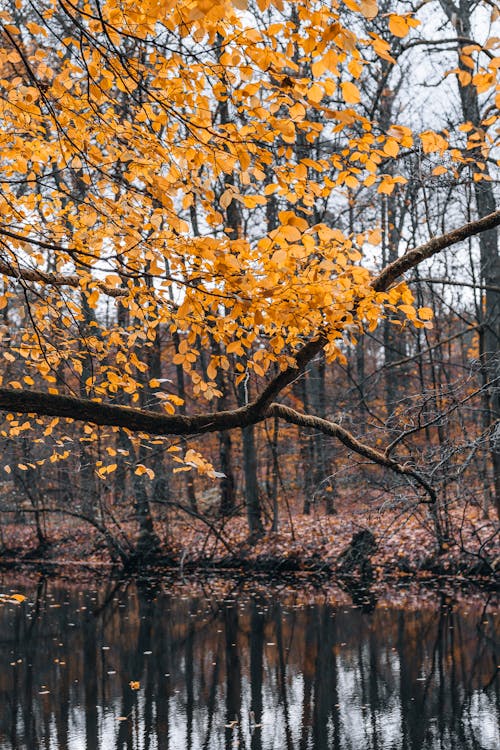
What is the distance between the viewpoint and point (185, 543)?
1617cm

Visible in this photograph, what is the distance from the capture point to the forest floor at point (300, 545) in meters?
12.6

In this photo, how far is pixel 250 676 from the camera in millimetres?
8352

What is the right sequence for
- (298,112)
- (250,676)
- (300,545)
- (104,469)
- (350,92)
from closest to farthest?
(350,92)
(298,112)
(104,469)
(250,676)
(300,545)

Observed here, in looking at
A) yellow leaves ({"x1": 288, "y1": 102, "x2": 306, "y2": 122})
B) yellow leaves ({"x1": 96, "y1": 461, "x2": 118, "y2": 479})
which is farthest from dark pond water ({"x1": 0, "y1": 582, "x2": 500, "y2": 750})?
yellow leaves ({"x1": 288, "y1": 102, "x2": 306, "y2": 122})

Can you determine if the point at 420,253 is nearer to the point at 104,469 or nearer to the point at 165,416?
the point at 165,416

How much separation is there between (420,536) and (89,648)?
266 inches

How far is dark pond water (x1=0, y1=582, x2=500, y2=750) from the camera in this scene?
21.6 feet

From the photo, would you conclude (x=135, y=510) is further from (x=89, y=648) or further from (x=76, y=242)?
(x=76, y=242)

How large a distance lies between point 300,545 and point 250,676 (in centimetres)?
629

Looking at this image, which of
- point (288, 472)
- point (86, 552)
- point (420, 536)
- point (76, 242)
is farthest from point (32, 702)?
point (288, 472)

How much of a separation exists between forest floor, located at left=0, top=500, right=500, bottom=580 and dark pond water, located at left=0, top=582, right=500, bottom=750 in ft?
5.26

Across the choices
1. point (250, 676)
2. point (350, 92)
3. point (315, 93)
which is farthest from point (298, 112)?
point (250, 676)

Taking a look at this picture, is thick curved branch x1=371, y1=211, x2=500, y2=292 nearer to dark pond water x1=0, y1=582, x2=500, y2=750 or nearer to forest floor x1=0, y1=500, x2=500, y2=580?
dark pond water x1=0, y1=582, x2=500, y2=750

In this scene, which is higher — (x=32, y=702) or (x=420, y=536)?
(x=420, y=536)
